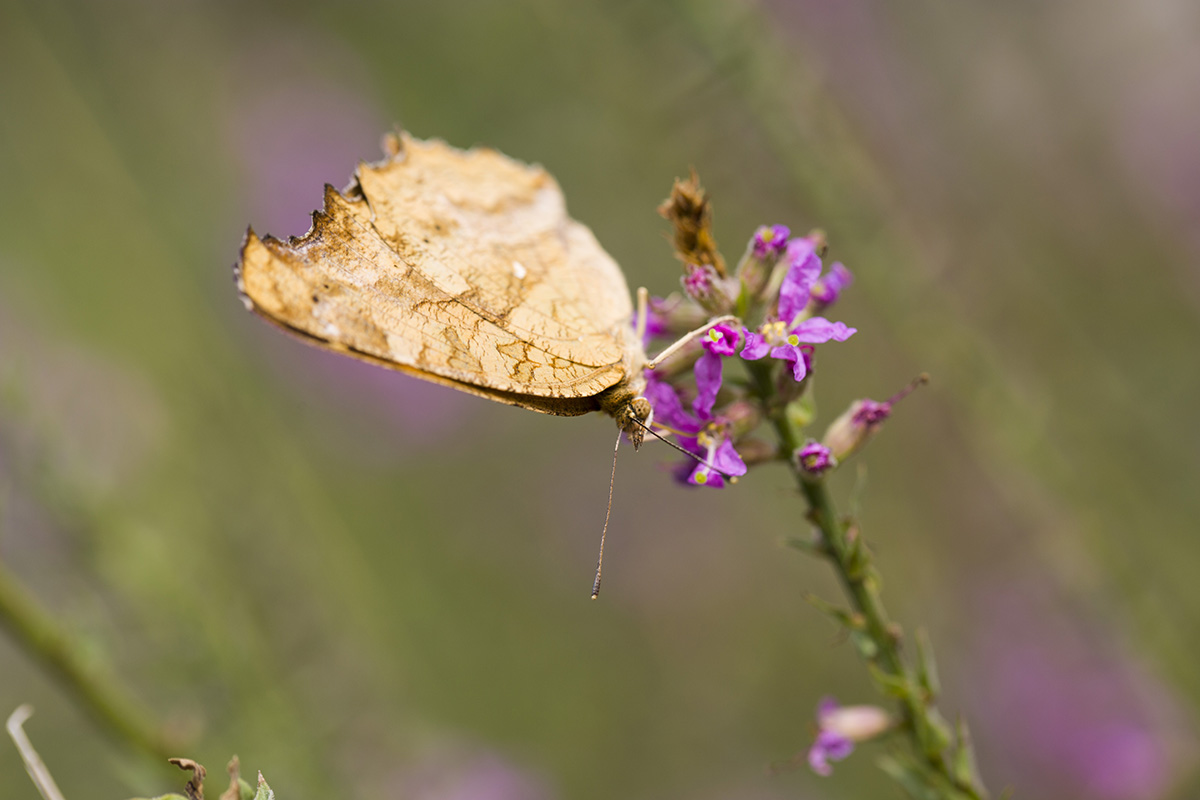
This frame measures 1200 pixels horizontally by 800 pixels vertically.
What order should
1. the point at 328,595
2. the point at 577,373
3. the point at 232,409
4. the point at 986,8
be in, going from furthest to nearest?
the point at 986,8, the point at 232,409, the point at 328,595, the point at 577,373

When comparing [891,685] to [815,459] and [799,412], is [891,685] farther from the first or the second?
[799,412]

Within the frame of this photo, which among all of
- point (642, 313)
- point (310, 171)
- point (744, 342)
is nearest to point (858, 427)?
point (744, 342)

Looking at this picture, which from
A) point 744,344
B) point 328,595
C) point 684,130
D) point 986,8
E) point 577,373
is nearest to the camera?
point 744,344

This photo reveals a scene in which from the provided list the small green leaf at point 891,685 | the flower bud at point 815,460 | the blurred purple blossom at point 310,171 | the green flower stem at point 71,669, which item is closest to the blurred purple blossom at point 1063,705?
the small green leaf at point 891,685

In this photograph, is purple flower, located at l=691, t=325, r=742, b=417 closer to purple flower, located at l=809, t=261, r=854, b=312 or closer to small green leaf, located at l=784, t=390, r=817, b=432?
small green leaf, located at l=784, t=390, r=817, b=432

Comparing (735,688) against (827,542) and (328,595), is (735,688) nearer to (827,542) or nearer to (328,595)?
(328,595)

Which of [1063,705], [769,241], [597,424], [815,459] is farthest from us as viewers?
[597,424]

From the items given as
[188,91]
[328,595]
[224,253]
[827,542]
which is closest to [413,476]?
[224,253]
